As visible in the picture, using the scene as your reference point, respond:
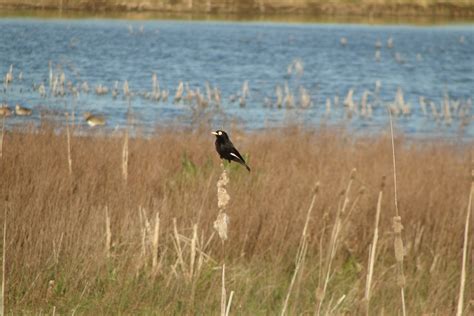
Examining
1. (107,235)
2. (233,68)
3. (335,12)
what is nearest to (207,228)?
(107,235)

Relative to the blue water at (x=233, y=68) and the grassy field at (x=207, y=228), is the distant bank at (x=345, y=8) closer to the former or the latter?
the blue water at (x=233, y=68)

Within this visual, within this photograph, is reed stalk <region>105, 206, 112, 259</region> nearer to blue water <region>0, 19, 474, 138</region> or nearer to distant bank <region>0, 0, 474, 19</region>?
blue water <region>0, 19, 474, 138</region>

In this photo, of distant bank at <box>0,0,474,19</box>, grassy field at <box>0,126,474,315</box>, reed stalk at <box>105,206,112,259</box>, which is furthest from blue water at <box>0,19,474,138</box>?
distant bank at <box>0,0,474,19</box>

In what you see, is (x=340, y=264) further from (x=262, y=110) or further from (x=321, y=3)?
(x=321, y=3)

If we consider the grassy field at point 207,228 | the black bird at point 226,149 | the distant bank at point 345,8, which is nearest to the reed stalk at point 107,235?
the grassy field at point 207,228

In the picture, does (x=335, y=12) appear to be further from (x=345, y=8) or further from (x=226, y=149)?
(x=226, y=149)

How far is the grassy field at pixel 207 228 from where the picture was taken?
721cm

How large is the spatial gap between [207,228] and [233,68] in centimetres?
2371

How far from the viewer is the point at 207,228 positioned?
877 cm

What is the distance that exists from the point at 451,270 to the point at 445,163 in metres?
3.94

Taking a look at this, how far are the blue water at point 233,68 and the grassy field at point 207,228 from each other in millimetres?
1048

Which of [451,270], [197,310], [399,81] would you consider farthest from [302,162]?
[399,81]

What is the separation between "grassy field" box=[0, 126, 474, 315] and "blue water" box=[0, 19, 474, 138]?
41.2 inches

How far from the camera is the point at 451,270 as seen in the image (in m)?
9.03
